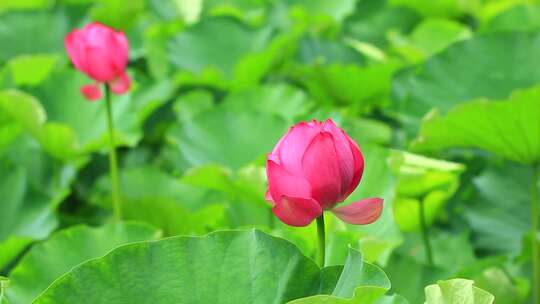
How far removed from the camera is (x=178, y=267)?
0.87m

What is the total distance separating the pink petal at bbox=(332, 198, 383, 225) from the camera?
0.87 meters

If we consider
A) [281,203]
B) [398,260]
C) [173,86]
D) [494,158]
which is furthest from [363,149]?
[281,203]

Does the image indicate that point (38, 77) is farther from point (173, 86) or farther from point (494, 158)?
point (494, 158)

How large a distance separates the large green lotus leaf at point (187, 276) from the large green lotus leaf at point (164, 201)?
45 cm

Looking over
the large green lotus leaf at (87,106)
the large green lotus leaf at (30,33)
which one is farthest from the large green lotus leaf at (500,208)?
the large green lotus leaf at (30,33)

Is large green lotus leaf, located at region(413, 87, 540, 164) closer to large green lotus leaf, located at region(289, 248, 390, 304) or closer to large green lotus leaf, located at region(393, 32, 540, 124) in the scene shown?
large green lotus leaf, located at region(393, 32, 540, 124)

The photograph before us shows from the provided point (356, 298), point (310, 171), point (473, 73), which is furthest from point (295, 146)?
point (473, 73)

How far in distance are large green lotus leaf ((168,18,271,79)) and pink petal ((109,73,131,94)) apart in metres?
0.52

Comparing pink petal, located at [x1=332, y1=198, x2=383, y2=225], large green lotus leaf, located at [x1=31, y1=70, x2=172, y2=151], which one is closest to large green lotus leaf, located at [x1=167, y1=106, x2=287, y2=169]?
large green lotus leaf, located at [x1=31, y1=70, x2=172, y2=151]

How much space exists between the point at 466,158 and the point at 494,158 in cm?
4

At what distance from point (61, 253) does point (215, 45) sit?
0.81 metres

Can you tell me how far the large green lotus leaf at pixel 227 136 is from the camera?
5.15ft

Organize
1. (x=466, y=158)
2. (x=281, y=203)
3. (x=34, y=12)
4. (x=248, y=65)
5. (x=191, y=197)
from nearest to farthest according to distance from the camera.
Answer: (x=281, y=203) < (x=191, y=197) < (x=466, y=158) < (x=248, y=65) < (x=34, y=12)

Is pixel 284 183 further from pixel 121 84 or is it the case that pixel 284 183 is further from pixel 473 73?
pixel 473 73
